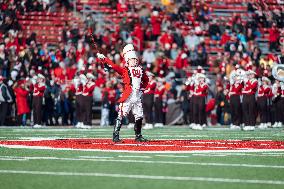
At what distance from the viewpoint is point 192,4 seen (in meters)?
35.8

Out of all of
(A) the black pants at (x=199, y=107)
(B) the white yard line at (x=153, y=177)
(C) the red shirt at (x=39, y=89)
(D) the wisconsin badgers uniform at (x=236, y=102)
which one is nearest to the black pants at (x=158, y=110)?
(A) the black pants at (x=199, y=107)

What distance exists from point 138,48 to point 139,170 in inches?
924

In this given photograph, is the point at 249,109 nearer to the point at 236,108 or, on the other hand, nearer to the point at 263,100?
the point at 236,108

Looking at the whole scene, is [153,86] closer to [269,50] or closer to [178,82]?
[178,82]

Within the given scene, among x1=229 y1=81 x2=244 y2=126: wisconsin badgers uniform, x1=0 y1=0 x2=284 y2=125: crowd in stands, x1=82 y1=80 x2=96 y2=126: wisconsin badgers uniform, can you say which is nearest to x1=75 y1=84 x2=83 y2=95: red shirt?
x1=82 y1=80 x2=96 y2=126: wisconsin badgers uniform

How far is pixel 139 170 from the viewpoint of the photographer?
9.84 metres

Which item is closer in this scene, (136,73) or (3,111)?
(136,73)

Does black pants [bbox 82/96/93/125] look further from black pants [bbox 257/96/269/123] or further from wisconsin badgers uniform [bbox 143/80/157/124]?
black pants [bbox 257/96/269/123]

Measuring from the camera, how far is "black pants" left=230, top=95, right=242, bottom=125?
2670 centimetres

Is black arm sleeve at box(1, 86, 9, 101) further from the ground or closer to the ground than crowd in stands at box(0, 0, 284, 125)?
closer to the ground

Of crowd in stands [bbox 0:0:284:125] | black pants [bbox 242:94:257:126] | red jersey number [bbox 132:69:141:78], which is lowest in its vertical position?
black pants [bbox 242:94:257:126]

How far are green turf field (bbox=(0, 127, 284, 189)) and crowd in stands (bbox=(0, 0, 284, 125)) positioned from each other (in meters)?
16.4

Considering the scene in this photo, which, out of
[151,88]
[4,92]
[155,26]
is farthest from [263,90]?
[4,92]

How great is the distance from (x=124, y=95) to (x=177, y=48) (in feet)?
58.7
